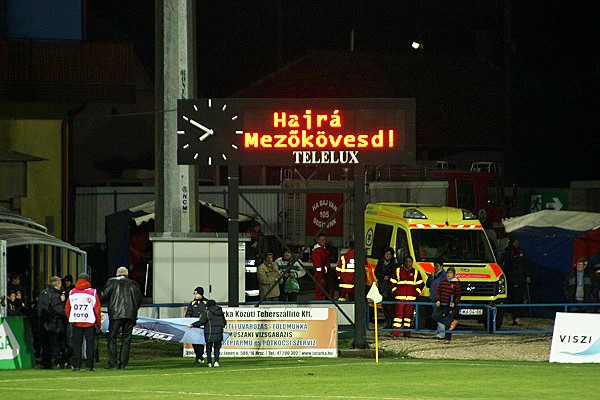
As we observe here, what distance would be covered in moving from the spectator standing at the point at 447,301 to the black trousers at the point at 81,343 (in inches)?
304

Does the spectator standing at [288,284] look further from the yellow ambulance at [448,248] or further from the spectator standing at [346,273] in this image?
the yellow ambulance at [448,248]

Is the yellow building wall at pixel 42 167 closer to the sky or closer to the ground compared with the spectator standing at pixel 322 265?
closer to the sky

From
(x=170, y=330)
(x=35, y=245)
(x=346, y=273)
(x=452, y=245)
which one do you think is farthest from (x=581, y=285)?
(x=35, y=245)

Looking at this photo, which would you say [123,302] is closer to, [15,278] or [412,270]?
[15,278]

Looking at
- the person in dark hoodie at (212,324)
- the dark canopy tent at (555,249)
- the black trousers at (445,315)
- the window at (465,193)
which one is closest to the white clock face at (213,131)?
the person in dark hoodie at (212,324)

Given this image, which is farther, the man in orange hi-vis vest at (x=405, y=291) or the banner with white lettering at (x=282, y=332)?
the man in orange hi-vis vest at (x=405, y=291)

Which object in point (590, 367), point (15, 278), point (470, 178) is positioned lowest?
point (590, 367)

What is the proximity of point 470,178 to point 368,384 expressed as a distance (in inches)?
789

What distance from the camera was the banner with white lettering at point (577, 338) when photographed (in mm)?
21766

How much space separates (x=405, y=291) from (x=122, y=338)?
7.29m

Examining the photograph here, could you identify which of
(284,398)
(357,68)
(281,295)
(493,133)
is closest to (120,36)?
(357,68)

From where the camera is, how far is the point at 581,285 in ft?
88.4

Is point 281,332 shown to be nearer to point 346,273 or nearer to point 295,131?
point 295,131

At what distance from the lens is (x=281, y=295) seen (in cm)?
3062
